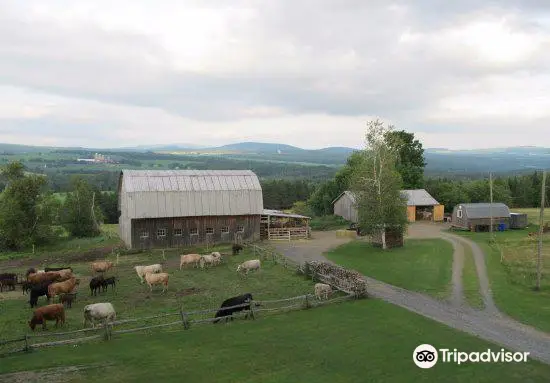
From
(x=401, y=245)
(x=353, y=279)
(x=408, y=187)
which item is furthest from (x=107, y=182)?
(x=353, y=279)

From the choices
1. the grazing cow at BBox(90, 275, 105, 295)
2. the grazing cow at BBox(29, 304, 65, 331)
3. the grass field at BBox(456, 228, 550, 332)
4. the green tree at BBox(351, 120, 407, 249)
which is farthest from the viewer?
the green tree at BBox(351, 120, 407, 249)

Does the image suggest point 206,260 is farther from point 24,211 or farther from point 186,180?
point 24,211

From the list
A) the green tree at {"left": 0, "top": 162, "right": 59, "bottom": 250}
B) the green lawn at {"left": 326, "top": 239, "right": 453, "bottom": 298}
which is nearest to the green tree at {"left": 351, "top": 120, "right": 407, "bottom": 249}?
the green lawn at {"left": 326, "top": 239, "right": 453, "bottom": 298}

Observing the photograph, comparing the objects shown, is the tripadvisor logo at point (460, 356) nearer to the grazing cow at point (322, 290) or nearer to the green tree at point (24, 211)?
the grazing cow at point (322, 290)

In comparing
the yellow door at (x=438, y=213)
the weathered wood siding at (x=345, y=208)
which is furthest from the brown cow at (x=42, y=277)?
the yellow door at (x=438, y=213)

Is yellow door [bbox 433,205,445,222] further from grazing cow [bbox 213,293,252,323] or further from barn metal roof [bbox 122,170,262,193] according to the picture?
grazing cow [bbox 213,293,252,323]

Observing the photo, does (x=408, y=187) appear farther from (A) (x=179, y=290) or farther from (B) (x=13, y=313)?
(B) (x=13, y=313)
